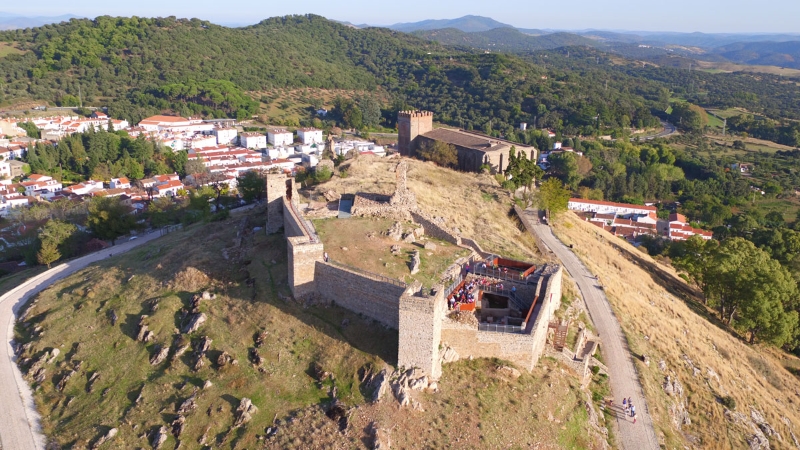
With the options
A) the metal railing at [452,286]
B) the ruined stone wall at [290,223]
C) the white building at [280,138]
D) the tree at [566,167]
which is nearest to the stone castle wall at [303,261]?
the ruined stone wall at [290,223]

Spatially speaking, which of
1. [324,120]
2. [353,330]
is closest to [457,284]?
[353,330]

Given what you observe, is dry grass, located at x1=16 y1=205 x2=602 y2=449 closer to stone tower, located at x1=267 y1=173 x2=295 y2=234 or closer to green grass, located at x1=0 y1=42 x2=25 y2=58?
stone tower, located at x1=267 y1=173 x2=295 y2=234

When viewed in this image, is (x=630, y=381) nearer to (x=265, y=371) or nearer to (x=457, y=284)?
(x=457, y=284)

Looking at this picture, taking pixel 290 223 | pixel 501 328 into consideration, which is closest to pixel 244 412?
pixel 501 328

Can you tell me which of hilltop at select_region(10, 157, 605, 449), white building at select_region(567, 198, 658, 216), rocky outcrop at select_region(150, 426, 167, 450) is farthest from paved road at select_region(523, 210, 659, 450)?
white building at select_region(567, 198, 658, 216)

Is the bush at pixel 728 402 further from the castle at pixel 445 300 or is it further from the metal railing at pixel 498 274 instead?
the metal railing at pixel 498 274
